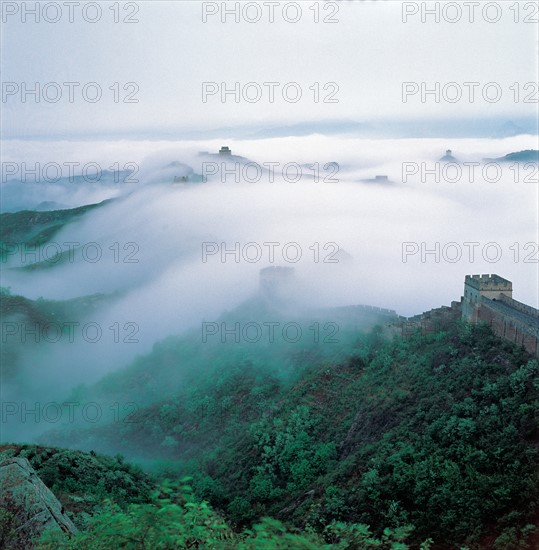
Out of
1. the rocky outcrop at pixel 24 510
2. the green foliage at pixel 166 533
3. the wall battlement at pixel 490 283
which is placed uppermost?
the wall battlement at pixel 490 283

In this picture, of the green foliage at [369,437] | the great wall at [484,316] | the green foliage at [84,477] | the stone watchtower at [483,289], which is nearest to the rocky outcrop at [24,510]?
the green foliage at [84,477]

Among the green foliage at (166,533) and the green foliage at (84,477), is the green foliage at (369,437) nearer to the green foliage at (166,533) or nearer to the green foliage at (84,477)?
the green foliage at (166,533)

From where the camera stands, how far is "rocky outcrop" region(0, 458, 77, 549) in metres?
8.53

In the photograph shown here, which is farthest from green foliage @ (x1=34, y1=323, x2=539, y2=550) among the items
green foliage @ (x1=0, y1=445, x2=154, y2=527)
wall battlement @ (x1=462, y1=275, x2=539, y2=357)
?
green foliage @ (x1=0, y1=445, x2=154, y2=527)

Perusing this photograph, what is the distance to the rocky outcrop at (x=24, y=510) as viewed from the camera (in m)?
8.53

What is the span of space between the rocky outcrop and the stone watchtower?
14.4 meters

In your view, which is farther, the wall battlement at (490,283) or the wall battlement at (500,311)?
the wall battlement at (490,283)

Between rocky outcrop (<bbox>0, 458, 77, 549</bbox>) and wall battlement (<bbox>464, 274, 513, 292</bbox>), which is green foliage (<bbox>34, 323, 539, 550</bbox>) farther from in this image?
rocky outcrop (<bbox>0, 458, 77, 549</bbox>)

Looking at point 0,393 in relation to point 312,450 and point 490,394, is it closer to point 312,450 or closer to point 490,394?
point 312,450

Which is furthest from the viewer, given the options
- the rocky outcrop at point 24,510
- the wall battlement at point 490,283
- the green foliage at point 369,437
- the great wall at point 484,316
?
the wall battlement at point 490,283

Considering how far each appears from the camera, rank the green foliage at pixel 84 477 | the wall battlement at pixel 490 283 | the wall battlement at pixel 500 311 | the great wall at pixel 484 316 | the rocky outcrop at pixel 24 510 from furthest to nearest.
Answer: the wall battlement at pixel 490 283 → the great wall at pixel 484 316 → the wall battlement at pixel 500 311 → the green foliage at pixel 84 477 → the rocky outcrop at pixel 24 510

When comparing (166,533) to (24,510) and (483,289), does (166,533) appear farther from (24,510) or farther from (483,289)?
(483,289)

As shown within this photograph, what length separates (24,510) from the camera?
923 centimetres

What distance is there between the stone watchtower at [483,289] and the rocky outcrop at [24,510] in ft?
47.4
